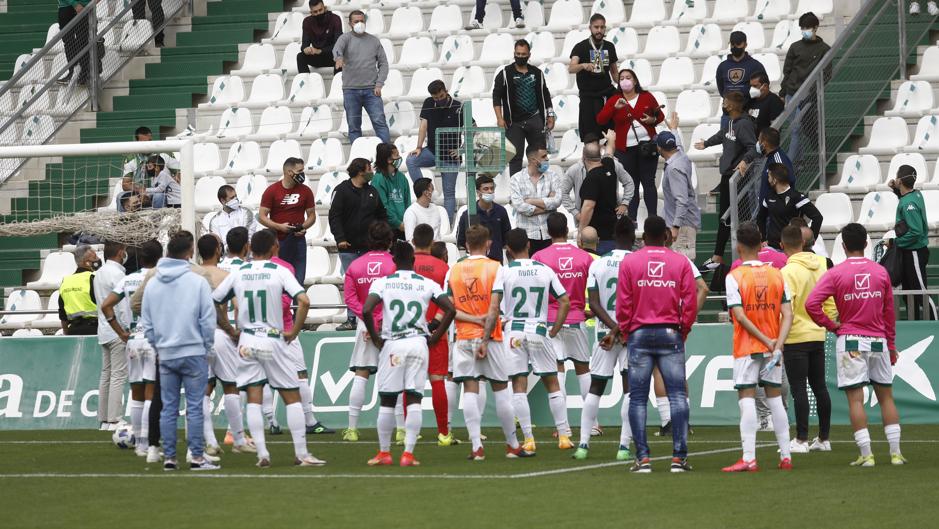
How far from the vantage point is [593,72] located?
67.5 feet

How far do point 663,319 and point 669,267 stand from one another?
0.41m

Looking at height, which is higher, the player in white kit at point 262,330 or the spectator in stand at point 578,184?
the spectator in stand at point 578,184

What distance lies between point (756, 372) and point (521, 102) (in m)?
8.83

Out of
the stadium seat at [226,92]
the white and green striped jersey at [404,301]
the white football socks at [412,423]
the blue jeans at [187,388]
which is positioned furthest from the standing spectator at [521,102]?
the blue jeans at [187,388]

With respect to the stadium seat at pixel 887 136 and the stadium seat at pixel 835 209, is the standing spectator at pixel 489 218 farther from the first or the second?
the stadium seat at pixel 887 136

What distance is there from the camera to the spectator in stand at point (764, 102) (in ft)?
64.7

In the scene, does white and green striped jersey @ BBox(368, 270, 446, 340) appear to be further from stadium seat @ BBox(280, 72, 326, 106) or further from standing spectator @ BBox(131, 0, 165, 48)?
standing spectator @ BBox(131, 0, 165, 48)

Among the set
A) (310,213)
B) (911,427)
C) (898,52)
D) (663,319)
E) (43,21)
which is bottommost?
(911,427)

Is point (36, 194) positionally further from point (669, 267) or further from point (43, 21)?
point (669, 267)

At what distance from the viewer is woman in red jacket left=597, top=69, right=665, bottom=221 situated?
19.6 m

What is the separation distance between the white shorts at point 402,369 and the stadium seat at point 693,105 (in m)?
10.5

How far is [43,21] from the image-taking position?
2919cm

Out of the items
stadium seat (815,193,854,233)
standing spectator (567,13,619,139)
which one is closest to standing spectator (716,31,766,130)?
standing spectator (567,13,619,139)

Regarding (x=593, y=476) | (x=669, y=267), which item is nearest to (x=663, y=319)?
(x=669, y=267)
